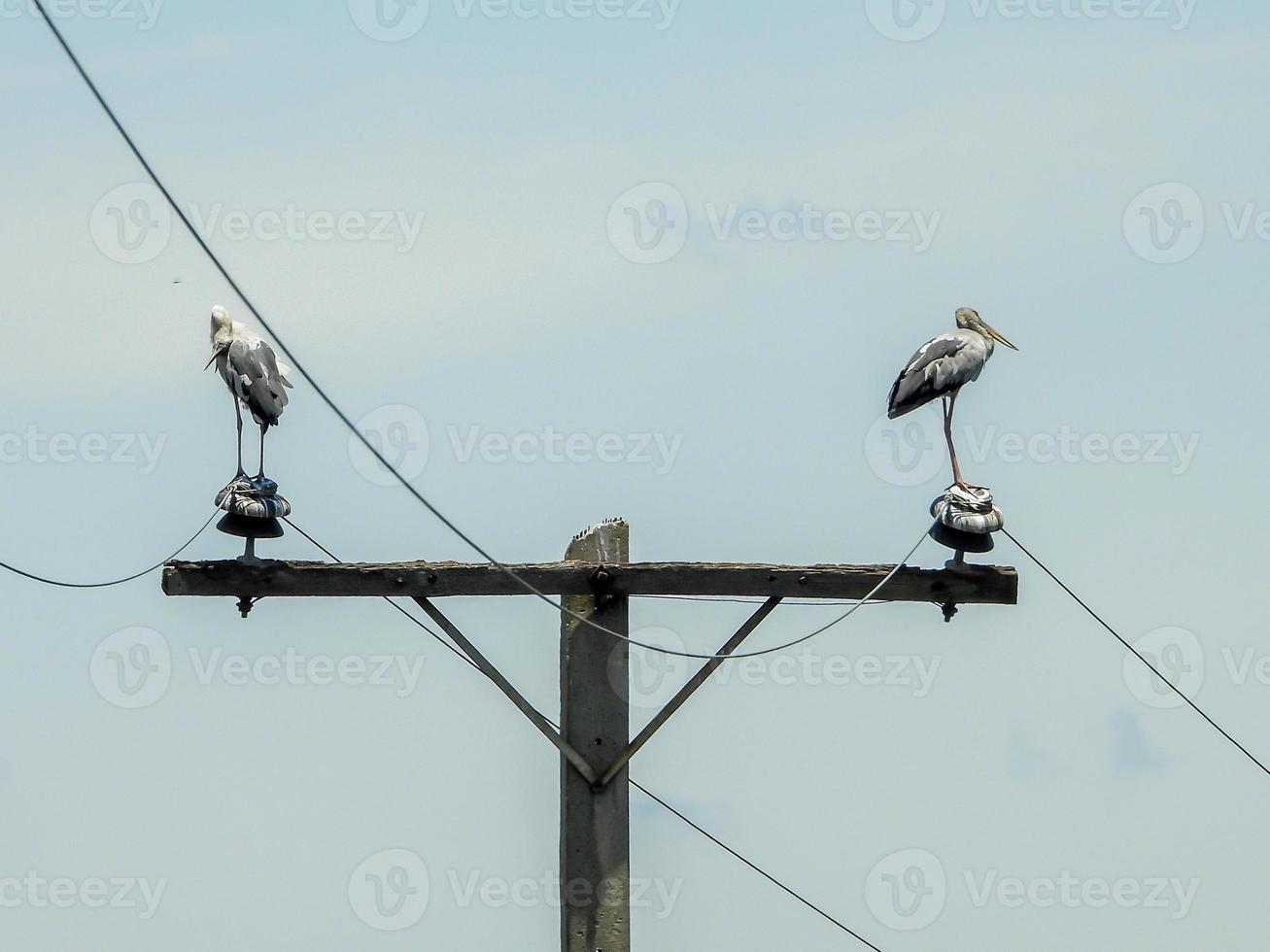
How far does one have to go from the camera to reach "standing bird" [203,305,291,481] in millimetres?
11852

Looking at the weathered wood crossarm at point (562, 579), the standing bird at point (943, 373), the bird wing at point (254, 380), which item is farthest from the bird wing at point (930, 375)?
the bird wing at point (254, 380)

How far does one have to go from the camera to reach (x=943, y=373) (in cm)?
1184

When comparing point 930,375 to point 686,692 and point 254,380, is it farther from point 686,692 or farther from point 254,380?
point 254,380

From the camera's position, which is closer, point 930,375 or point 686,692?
point 686,692

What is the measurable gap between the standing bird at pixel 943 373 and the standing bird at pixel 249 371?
314 centimetres

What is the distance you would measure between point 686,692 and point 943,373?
7.22 ft

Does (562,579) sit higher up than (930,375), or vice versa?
(930,375)

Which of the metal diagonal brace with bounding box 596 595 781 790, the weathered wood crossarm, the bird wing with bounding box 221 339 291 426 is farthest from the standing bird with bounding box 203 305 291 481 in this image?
the metal diagonal brace with bounding box 596 595 781 790

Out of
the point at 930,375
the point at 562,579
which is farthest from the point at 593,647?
the point at 930,375

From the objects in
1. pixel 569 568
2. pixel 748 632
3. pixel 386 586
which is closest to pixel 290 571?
pixel 386 586

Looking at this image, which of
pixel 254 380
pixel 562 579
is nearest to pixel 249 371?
pixel 254 380

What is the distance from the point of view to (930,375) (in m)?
11.8

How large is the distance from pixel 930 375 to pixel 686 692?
2.16 m

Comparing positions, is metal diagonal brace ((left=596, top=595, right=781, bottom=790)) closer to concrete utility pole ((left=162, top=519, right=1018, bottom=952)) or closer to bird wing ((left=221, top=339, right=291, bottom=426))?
concrete utility pole ((left=162, top=519, right=1018, bottom=952))
